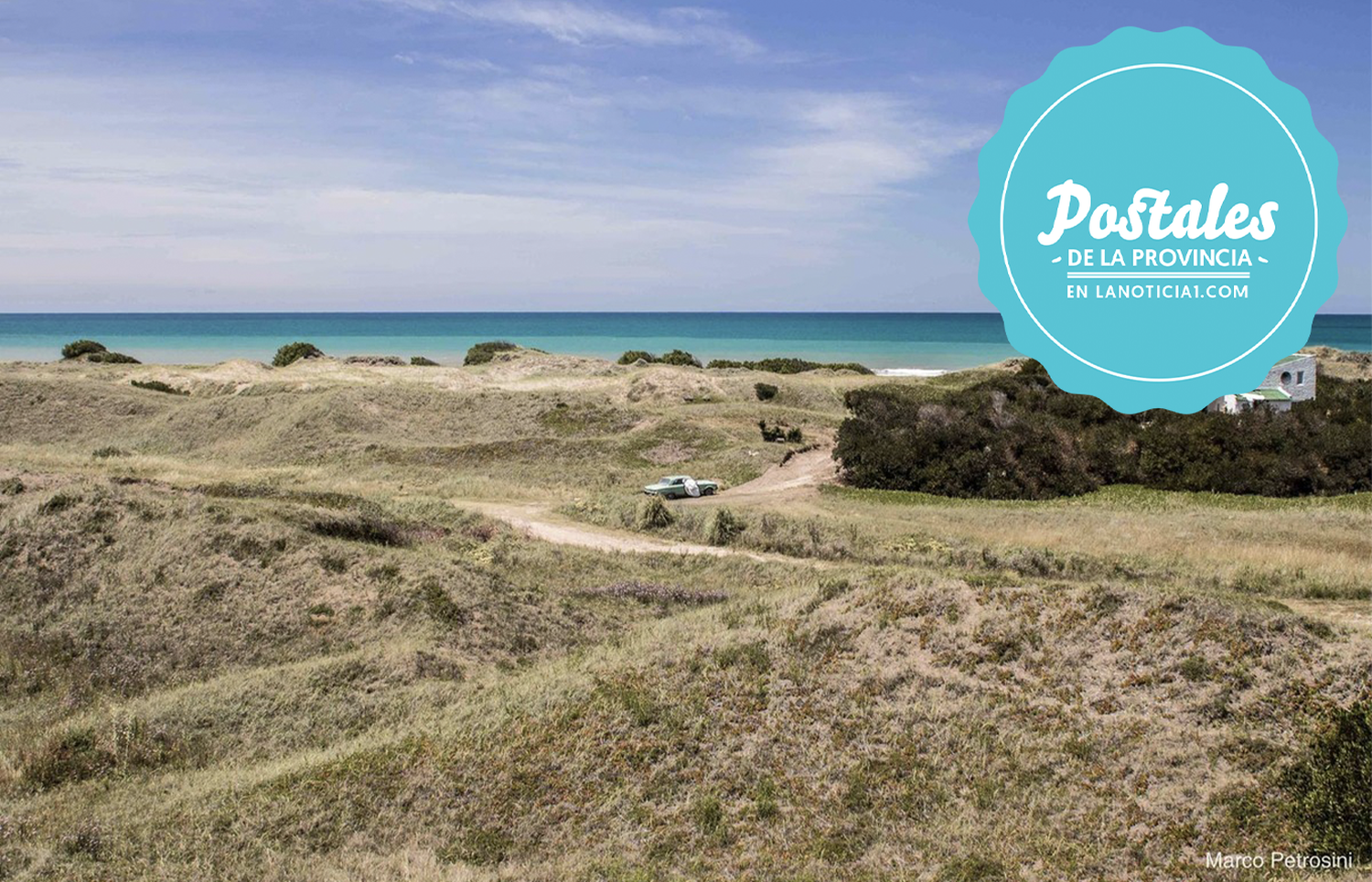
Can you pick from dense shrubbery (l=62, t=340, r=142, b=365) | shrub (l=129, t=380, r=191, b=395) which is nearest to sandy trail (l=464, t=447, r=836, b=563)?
shrub (l=129, t=380, r=191, b=395)

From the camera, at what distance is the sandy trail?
30.2m

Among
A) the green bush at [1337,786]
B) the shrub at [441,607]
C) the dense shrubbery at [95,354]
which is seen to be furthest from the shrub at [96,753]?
the dense shrubbery at [95,354]

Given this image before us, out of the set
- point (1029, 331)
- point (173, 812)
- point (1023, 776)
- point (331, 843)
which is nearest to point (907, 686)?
point (1023, 776)

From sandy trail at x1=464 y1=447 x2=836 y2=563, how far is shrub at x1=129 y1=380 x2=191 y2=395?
48262 mm

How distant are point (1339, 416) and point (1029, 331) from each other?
30.6m

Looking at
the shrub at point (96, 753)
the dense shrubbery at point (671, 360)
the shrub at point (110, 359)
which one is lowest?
the shrub at point (96, 753)

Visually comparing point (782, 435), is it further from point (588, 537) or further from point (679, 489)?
point (588, 537)

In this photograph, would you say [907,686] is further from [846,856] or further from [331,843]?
[331,843]

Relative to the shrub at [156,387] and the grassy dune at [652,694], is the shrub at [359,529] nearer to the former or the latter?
the grassy dune at [652,694]

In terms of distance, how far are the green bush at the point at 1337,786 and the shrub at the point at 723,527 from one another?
65.0 feet

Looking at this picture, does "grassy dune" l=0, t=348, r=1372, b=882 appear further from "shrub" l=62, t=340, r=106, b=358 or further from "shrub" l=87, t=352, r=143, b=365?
"shrub" l=62, t=340, r=106, b=358

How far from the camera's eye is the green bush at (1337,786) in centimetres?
1092

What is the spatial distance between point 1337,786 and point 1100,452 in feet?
88.1

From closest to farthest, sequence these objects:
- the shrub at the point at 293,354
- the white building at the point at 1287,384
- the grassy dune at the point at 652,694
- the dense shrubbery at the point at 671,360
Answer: the grassy dune at the point at 652,694 < the white building at the point at 1287,384 < the dense shrubbery at the point at 671,360 < the shrub at the point at 293,354
